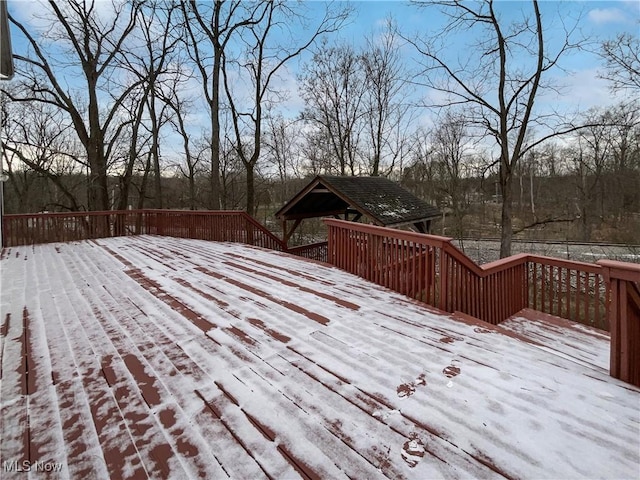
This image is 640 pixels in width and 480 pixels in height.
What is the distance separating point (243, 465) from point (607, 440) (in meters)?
1.73

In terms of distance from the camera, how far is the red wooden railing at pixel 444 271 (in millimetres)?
3604

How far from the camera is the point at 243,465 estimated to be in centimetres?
148

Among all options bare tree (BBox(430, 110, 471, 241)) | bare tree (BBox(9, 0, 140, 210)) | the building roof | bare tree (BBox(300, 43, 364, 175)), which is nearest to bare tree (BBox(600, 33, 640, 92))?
bare tree (BBox(430, 110, 471, 241))

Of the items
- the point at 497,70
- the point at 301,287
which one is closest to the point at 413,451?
the point at 301,287

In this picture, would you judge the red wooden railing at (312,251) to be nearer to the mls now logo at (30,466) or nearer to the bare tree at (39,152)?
the mls now logo at (30,466)

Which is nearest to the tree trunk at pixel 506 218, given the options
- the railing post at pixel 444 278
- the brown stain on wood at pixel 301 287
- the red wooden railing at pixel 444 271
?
the red wooden railing at pixel 444 271

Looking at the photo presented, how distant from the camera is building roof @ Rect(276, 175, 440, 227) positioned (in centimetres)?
757

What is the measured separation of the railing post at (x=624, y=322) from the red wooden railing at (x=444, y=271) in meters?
1.08

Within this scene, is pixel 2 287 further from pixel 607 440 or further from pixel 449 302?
pixel 607 440

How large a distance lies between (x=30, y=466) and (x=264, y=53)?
49.3 feet

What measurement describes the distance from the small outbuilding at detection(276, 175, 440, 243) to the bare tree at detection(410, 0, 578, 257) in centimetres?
436

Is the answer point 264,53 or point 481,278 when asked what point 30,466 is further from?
point 264,53

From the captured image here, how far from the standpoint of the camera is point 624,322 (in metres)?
2.19

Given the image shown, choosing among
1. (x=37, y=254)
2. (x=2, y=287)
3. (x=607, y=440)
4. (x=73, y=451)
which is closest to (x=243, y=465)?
(x=73, y=451)
